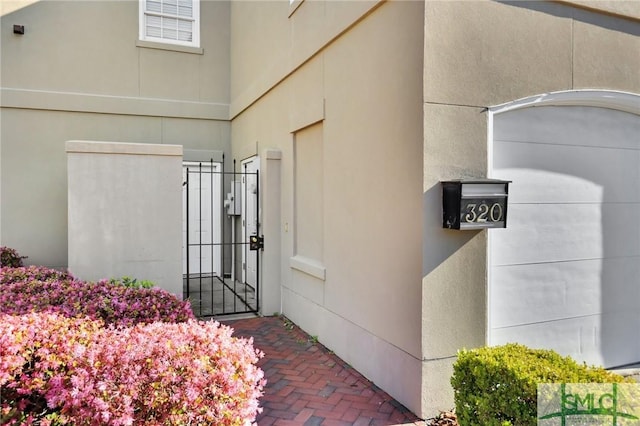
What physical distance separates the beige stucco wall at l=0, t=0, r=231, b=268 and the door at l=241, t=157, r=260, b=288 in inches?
80.5

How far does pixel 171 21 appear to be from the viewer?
30.2 feet

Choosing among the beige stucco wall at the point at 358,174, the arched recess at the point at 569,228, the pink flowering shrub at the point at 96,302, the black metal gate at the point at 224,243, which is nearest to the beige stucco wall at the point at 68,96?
the black metal gate at the point at 224,243

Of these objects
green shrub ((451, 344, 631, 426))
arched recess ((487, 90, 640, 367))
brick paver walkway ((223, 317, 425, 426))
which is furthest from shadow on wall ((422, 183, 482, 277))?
brick paver walkway ((223, 317, 425, 426))

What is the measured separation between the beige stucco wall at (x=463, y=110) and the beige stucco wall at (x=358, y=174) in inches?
4.1

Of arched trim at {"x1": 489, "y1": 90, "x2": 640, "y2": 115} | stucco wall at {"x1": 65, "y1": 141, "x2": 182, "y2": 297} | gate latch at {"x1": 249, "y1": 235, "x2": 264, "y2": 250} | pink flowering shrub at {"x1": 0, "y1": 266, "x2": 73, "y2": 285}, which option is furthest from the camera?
gate latch at {"x1": 249, "y1": 235, "x2": 264, "y2": 250}

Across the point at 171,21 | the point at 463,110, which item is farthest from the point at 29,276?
the point at 171,21

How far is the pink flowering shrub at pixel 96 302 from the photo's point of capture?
3.85 metres

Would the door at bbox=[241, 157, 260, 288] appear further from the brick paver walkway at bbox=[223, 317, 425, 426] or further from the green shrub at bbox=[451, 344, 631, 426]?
the green shrub at bbox=[451, 344, 631, 426]

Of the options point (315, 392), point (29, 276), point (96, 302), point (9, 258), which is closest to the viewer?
point (96, 302)

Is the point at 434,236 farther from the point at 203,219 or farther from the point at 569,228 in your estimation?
the point at 203,219

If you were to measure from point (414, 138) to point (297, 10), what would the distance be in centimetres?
338

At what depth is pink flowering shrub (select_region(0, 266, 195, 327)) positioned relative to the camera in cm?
385

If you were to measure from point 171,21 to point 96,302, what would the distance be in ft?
23.5

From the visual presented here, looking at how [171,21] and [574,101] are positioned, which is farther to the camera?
[171,21]
